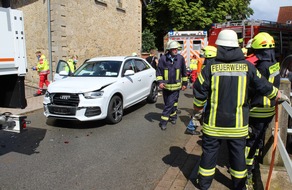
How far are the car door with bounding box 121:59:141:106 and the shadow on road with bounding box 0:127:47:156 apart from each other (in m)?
2.23

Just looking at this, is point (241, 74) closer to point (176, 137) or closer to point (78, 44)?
point (176, 137)

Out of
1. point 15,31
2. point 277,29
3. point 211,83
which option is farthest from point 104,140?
point 277,29

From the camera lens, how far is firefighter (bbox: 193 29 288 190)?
10.8ft

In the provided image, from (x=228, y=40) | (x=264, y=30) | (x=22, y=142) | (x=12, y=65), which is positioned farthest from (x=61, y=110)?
(x=264, y=30)

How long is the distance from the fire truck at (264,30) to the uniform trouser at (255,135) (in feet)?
32.2

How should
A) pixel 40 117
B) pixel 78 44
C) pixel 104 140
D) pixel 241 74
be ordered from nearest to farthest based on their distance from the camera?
pixel 241 74 < pixel 104 140 < pixel 40 117 < pixel 78 44

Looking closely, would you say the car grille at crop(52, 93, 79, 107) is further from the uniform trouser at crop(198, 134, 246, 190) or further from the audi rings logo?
the uniform trouser at crop(198, 134, 246, 190)

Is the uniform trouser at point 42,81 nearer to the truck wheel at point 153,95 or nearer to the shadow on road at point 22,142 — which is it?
the truck wheel at point 153,95

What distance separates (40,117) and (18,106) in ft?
11.8

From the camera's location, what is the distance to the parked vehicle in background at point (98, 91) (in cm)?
666

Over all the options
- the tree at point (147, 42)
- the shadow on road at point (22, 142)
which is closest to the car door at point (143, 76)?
the shadow on road at point (22, 142)

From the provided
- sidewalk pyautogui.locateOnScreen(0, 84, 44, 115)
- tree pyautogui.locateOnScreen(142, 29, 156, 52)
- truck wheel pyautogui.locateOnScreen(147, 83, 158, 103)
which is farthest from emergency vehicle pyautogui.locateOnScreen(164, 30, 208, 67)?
tree pyautogui.locateOnScreen(142, 29, 156, 52)

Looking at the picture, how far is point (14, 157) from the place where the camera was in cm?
519

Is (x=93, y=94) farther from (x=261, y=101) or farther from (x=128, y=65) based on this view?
(x=261, y=101)
